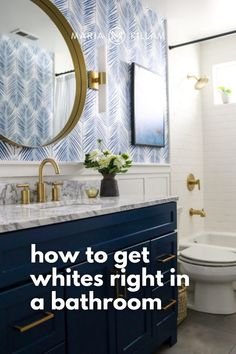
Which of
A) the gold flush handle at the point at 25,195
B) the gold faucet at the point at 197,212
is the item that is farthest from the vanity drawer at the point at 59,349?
the gold faucet at the point at 197,212

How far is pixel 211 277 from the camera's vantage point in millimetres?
2443

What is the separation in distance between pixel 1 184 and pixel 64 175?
0.44m

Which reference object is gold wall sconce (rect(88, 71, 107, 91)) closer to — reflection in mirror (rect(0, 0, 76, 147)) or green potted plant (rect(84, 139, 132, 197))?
reflection in mirror (rect(0, 0, 76, 147))

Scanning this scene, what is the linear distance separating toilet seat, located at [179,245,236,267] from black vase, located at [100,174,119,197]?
82 cm

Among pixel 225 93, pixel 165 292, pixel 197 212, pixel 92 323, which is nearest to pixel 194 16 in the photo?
pixel 225 93

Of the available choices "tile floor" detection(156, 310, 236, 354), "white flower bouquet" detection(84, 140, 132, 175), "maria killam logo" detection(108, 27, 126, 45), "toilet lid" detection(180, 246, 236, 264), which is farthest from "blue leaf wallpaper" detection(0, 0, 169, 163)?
"tile floor" detection(156, 310, 236, 354)

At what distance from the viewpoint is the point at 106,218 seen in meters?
1.51

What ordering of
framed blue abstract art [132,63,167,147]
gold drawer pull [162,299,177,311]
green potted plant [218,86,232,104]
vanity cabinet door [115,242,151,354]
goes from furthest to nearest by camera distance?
green potted plant [218,86,232,104], framed blue abstract art [132,63,167,147], gold drawer pull [162,299,177,311], vanity cabinet door [115,242,151,354]

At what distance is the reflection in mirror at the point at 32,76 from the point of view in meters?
1.76

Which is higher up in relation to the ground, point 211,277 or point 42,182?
point 42,182

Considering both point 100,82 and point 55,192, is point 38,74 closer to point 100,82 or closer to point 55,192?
point 100,82

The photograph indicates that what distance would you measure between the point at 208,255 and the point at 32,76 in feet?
5.69

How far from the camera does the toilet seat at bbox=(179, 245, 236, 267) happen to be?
2418 millimetres

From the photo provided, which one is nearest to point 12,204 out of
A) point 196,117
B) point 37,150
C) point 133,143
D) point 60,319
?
point 37,150
